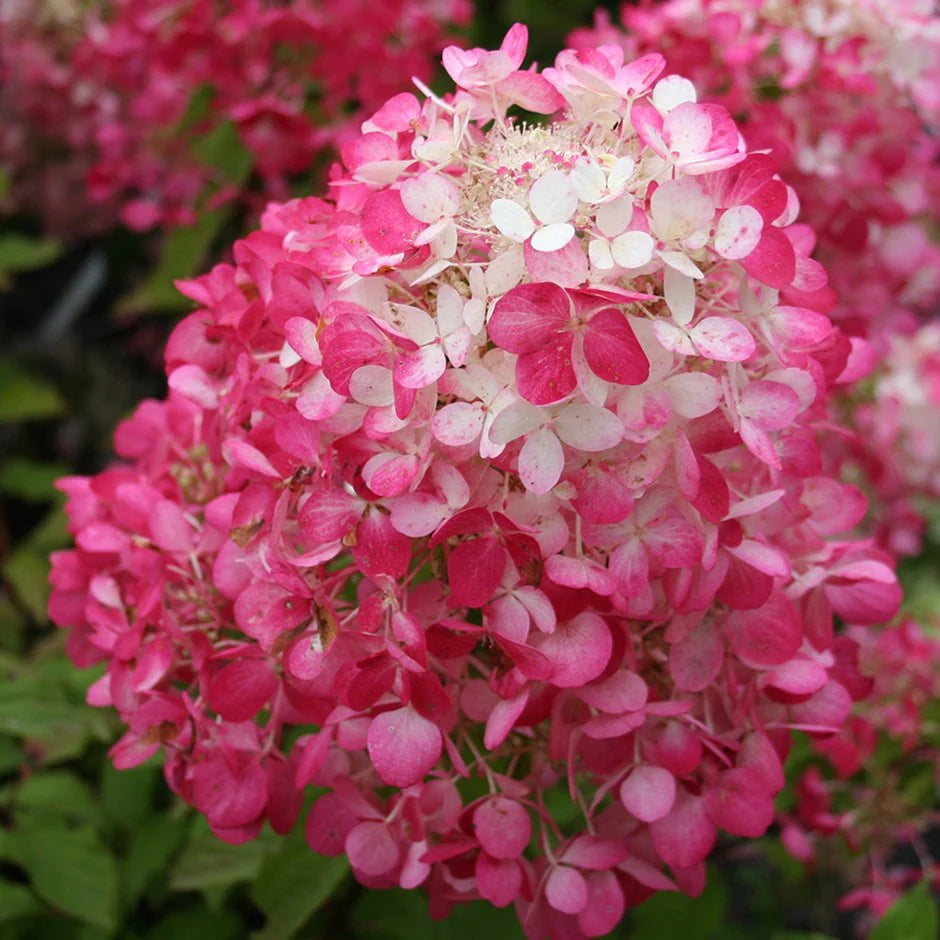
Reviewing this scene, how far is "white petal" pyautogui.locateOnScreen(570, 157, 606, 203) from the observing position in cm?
60

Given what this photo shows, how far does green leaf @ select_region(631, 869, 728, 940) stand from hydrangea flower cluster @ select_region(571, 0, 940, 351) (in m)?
0.65

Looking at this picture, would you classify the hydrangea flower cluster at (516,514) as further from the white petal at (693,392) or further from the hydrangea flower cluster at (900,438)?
the hydrangea flower cluster at (900,438)

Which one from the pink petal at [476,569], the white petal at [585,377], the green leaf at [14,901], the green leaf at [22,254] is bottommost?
the green leaf at [14,901]

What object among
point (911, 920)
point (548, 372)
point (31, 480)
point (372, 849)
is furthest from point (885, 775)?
point (31, 480)

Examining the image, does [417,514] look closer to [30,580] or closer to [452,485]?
[452,485]

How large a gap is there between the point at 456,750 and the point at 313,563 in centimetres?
15

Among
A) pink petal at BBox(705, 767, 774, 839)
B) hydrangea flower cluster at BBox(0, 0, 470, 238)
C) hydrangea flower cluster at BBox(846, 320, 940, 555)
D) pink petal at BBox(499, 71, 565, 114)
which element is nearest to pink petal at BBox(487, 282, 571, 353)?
pink petal at BBox(499, 71, 565, 114)

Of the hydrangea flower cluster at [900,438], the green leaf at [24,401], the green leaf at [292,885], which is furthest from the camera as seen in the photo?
the green leaf at [24,401]

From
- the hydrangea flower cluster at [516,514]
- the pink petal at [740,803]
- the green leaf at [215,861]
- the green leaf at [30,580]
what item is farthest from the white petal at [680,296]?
the green leaf at [30,580]

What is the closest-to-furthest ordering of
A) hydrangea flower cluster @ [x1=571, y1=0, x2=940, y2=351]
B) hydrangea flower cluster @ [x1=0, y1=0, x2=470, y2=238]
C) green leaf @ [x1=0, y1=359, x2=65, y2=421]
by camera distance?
hydrangea flower cluster @ [x1=571, y1=0, x2=940, y2=351], hydrangea flower cluster @ [x1=0, y1=0, x2=470, y2=238], green leaf @ [x1=0, y1=359, x2=65, y2=421]

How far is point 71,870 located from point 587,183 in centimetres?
81

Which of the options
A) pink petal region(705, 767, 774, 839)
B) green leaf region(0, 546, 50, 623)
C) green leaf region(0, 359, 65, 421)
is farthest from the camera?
green leaf region(0, 359, 65, 421)

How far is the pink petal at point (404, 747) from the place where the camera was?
2.02 feet

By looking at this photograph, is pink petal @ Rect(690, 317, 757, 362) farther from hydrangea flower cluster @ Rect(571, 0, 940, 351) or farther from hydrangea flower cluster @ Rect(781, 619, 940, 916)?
hydrangea flower cluster @ Rect(781, 619, 940, 916)
